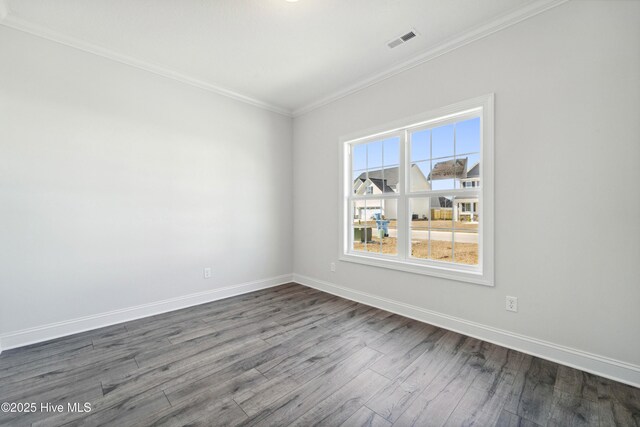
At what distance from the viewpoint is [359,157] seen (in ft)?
12.1

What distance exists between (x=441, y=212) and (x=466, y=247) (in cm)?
43

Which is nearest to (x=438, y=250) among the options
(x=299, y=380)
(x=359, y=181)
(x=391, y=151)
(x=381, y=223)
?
(x=381, y=223)

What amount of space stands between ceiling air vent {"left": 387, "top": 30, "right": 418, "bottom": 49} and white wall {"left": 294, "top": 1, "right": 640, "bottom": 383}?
41 cm

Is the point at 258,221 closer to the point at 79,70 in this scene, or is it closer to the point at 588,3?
the point at 79,70

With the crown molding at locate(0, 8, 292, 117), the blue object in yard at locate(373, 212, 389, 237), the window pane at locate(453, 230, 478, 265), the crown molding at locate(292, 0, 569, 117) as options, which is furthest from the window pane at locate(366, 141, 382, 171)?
the crown molding at locate(0, 8, 292, 117)

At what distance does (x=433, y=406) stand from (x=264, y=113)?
4005mm

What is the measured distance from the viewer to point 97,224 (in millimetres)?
2721

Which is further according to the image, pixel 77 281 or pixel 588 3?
pixel 77 281

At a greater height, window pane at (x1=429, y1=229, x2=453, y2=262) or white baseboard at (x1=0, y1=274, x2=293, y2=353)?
window pane at (x1=429, y1=229, x2=453, y2=262)

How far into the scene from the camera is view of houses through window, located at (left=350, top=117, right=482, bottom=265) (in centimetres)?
266

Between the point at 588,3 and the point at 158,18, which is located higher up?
the point at 158,18

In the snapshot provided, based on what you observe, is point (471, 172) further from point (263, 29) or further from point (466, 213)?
point (263, 29)

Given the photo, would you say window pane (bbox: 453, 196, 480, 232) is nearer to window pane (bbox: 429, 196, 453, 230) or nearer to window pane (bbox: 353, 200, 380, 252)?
window pane (bbox: 429, 196, 453, 230)

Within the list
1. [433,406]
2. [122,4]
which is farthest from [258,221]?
[433,406]
